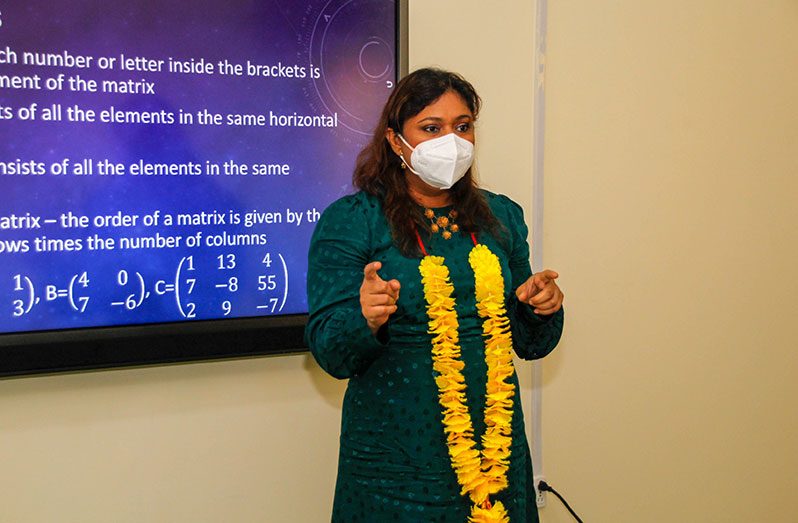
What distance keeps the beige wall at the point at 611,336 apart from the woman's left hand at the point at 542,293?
77 cm

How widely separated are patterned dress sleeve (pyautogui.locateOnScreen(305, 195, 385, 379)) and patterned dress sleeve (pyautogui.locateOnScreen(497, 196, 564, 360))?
344 millimetres

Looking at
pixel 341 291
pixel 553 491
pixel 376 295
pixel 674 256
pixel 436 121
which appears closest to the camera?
pixel 376 295

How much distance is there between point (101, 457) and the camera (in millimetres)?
1966

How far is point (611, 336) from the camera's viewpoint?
8.55 feet

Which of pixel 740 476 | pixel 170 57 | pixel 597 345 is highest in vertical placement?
pixel 170 57

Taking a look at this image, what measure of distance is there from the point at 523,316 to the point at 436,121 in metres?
0.44

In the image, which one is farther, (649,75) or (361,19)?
(649,75)

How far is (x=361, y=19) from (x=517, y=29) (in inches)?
20.1

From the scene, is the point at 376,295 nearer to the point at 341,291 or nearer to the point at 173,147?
the point at 341,291

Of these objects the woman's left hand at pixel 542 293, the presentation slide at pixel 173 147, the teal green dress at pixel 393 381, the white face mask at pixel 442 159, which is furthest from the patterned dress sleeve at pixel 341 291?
the presentation slide at pixel 173 147

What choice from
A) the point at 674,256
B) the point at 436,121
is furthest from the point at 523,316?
the point at 674,256

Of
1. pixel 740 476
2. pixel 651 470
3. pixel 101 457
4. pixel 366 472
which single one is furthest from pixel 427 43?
pixel 740 476

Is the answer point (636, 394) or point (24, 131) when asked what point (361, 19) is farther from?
point (636, 394)

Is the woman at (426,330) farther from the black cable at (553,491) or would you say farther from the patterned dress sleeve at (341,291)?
the black cable at (553,491)
